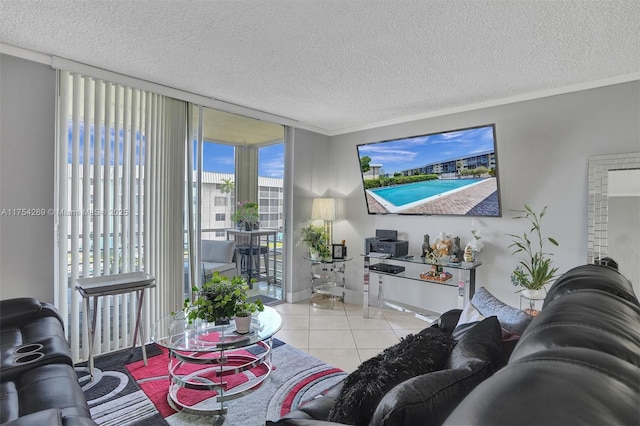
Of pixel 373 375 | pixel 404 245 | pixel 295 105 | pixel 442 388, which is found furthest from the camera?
pixel 404 245

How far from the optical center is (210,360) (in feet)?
6.36

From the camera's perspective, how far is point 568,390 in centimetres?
42

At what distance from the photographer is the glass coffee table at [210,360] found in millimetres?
1930

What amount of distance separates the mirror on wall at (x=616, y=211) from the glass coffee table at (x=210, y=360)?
286cm

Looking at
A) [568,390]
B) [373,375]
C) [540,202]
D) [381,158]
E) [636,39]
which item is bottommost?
[373,375]

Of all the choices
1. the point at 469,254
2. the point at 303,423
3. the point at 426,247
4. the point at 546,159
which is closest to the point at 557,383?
the point at 303,423

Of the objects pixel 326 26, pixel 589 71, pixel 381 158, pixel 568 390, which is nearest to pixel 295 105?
pixel 381 158

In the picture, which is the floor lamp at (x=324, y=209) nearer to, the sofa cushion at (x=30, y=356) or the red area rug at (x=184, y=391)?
the red area rug at (x=184, y=391)

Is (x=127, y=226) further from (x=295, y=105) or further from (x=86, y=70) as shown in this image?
(x=295, y=105)

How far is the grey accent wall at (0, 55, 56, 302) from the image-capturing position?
2.34 metres

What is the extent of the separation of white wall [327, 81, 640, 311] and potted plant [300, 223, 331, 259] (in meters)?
1.17

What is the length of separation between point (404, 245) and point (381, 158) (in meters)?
1.14

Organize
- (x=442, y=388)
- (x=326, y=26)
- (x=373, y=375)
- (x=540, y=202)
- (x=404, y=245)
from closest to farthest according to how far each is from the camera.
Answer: (x=442, y=388), (x=373, y=375), (x=326, y=26), (x=540, y=202), (x=404, y=245)

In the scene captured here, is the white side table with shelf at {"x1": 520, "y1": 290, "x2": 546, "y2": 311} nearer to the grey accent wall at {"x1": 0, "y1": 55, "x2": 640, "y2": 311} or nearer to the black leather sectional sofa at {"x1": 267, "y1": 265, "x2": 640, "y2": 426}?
the grey accent wall at {"x1": 0, "y1": 55, "x2": 640, "y2": 311}
